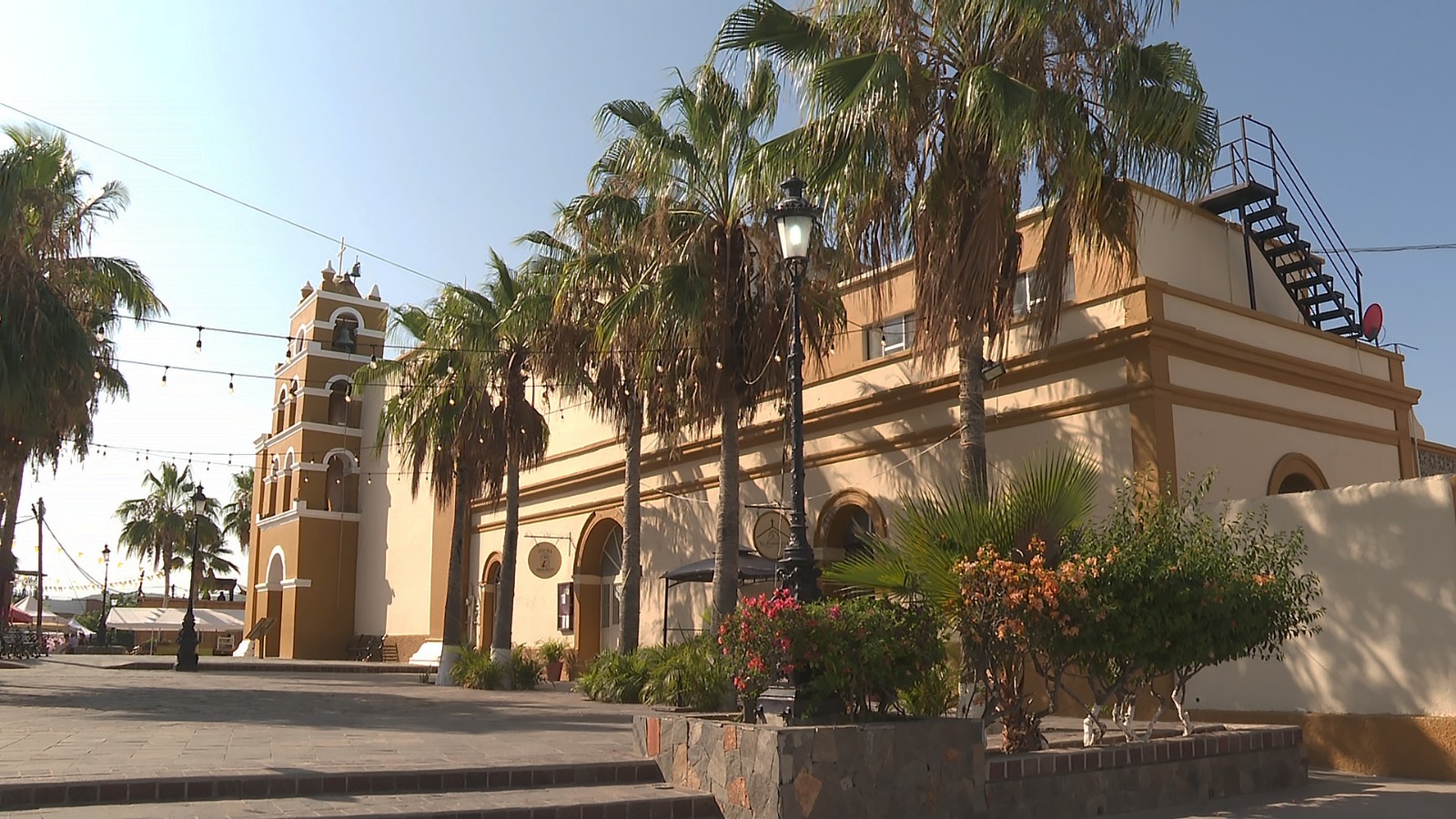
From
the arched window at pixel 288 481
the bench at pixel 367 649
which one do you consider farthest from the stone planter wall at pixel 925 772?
the arched window at pixel 288 481

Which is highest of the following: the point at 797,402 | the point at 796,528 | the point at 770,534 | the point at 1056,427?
the point at 1056,427

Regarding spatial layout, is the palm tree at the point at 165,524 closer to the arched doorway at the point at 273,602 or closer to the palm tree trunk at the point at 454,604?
the arched doorway at the point at 273,602

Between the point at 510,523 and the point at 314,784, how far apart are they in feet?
49.3

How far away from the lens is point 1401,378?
18.6 m

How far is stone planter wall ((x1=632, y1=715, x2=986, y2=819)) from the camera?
838 cm

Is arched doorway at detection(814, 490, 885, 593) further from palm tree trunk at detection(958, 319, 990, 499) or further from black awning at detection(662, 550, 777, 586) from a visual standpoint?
palm tree trunk at detection(958, 319, 990, 499)

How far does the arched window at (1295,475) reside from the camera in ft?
52.7

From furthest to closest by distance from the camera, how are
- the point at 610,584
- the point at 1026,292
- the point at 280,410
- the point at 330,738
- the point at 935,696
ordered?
the point at 280,410 → the point at 610,584 → the point at 1026,292 → the point at 330,738 → the point at 935,696

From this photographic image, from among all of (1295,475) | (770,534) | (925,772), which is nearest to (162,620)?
(770,534)

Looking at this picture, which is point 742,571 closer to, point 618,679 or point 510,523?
point 618,679

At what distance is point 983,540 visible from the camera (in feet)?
31.8

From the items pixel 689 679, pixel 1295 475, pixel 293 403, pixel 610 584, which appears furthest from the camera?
pixel 293 403

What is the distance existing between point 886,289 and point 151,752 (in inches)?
537

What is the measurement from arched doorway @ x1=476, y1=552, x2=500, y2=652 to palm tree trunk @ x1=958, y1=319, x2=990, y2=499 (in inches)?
806
